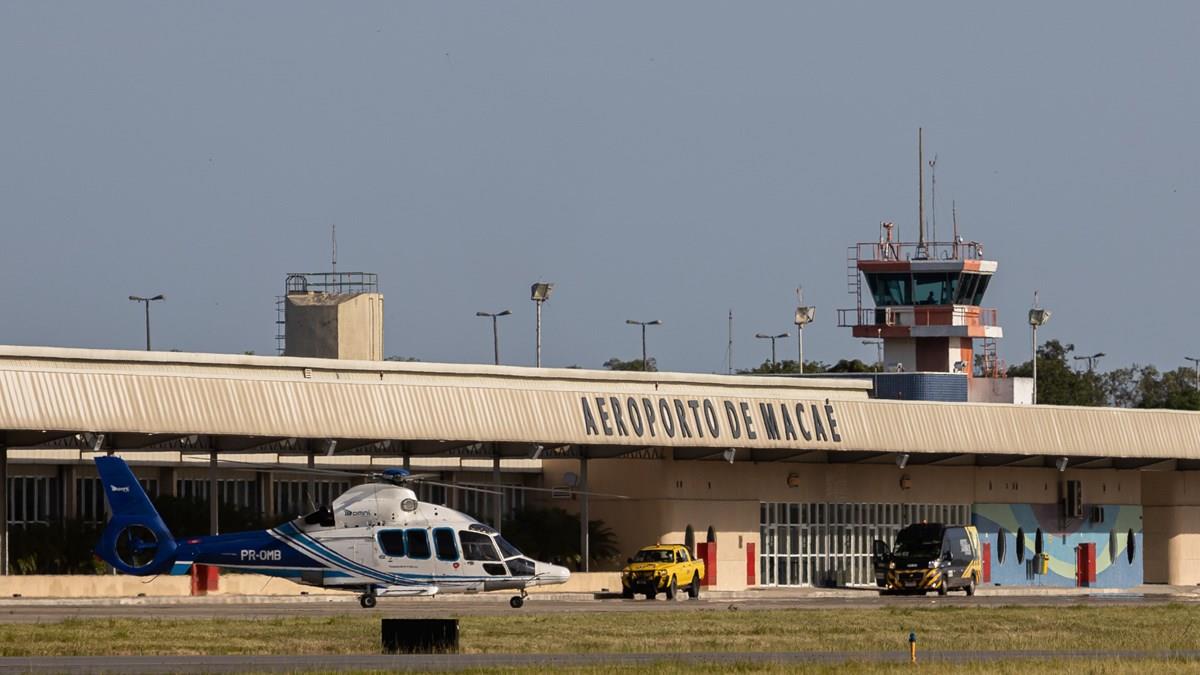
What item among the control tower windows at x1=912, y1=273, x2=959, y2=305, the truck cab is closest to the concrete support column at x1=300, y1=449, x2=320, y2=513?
the truck cab

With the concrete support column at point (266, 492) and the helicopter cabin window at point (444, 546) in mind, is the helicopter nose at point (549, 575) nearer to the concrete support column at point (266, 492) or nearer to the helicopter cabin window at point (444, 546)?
the helicopter cabin window at point (444, 546)

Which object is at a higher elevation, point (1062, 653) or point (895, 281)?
point (895, 281)

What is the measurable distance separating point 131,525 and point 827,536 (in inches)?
1177

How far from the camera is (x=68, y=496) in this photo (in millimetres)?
60156

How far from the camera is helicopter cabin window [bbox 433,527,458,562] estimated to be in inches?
1815

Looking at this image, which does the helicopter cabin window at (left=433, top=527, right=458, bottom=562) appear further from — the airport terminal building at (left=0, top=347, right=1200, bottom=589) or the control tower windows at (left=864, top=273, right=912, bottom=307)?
the control tower windows at (left=864, top=273, right=912, bottom=307)

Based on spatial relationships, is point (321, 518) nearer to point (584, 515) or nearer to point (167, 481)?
point (167, 481)

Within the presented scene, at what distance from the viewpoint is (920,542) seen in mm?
62688

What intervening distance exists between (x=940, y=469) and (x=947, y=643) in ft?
118

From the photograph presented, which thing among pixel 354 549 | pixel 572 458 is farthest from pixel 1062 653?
pixel 572 458

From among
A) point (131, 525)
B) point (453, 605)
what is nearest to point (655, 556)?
point (453, 605)

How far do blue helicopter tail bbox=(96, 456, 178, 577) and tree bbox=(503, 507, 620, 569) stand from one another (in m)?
20.4

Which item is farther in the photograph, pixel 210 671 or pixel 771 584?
Result: pixel 771 584

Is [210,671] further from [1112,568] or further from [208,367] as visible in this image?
[1112,568]
